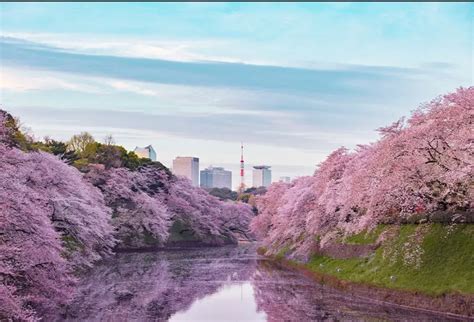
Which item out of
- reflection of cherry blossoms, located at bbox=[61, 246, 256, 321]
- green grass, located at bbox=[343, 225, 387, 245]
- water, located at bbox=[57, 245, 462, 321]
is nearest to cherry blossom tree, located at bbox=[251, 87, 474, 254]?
green grass, located at bbox=[343, 225, 387, 245]

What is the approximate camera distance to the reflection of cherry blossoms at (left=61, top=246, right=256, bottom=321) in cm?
2814

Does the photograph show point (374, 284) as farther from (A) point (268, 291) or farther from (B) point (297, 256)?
(B) point (297, 256)

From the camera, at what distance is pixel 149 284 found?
3834 cm

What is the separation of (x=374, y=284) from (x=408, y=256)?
285cm

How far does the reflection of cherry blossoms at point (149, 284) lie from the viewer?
1108 inches

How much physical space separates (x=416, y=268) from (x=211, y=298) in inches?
421

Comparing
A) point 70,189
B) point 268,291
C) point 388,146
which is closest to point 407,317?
point 388,146

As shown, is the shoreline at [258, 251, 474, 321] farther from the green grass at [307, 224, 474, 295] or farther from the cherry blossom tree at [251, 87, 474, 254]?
the cherry blossom tree at [251, 87, 474, 254]

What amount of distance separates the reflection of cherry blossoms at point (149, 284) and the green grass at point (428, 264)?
9367 millimetres

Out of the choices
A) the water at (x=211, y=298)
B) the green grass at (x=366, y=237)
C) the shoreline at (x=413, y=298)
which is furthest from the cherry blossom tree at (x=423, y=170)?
the water at (x=211, y=298)

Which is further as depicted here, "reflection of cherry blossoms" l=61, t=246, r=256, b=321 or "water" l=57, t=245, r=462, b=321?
"reflection of cherry blossoms" l=61, t=246, r=256, b=321

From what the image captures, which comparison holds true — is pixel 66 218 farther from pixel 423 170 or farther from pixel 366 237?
pixel 423 170

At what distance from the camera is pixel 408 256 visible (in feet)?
96.7

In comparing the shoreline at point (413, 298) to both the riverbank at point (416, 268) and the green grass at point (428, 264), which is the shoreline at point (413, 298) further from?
the green grass at point (428, 264)
